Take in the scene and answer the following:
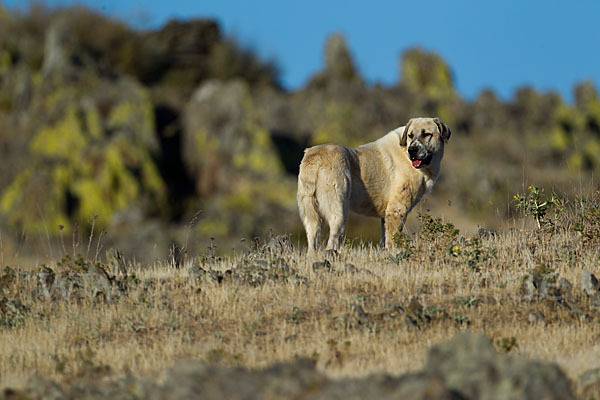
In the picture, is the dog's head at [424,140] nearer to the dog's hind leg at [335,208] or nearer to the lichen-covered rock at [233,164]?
the dog's hind leg at [335,208]

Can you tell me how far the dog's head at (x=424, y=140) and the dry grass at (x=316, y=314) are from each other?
1.19 m

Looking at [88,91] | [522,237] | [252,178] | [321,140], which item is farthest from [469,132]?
[522,237]

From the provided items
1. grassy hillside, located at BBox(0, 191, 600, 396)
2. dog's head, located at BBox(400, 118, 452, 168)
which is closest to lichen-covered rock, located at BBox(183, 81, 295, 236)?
dog's head, located at BBox(400, 118, 452, 168)

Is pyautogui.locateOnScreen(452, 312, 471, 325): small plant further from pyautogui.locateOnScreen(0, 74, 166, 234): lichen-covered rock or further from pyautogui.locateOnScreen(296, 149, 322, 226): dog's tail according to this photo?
pyautogui.locateOnScreen(0, 74, 166, 234): lichen-covered rock

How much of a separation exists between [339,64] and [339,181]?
3310cm

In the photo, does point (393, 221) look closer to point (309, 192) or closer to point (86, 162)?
point (309, 192)

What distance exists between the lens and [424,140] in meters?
10.3

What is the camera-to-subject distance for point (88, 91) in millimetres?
26109

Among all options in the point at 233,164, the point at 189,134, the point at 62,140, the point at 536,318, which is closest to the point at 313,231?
the point at 536,318

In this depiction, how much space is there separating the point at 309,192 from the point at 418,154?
1.68 meters

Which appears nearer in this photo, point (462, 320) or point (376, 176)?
point (462, 320)

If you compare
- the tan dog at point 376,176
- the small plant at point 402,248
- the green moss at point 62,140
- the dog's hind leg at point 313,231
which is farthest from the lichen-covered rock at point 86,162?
the small plant at point 402,248

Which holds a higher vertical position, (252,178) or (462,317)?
(252,178)

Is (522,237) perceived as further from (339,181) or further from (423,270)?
(339,181)
